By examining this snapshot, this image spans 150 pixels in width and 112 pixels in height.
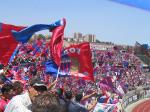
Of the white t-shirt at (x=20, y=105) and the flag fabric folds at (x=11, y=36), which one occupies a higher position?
the flag fabric folds at (x=11, y=36)

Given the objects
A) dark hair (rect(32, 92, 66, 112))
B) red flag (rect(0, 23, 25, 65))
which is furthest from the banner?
dark hair (rect(32, 92, 66, 112))

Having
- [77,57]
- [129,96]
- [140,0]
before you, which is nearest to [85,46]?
[77,57]

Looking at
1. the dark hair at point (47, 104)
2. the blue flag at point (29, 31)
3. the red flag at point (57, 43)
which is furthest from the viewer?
the blue flag at point (29, 31)

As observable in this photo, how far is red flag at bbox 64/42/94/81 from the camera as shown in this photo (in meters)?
11.2

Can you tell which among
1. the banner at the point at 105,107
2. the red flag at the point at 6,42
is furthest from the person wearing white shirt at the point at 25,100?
the banner at the point at 105,107

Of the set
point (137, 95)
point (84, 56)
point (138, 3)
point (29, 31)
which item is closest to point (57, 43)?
point (29, 31)

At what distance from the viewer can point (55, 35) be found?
34.4 feet

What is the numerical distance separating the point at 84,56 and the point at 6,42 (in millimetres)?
2359

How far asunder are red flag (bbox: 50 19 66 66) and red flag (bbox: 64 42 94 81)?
3.11ft

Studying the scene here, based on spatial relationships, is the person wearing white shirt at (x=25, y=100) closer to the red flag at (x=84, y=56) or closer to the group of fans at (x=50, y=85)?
the group of fans at (x=50, y=85)

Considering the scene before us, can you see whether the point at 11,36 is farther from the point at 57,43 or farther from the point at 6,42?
the point at 57,43

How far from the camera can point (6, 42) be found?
32.5ft

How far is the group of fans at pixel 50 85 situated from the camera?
4.08 meters

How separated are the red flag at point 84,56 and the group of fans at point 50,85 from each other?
1.89ft
